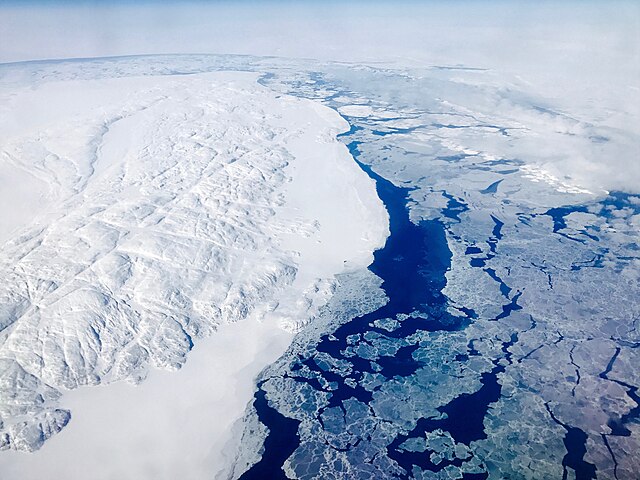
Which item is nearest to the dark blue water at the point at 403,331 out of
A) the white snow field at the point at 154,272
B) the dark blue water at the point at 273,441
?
the dark blue water at the point at 273,441

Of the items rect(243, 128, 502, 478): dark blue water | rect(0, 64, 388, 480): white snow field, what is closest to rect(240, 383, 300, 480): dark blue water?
rect(243, 128, 502, 478): dark blue water

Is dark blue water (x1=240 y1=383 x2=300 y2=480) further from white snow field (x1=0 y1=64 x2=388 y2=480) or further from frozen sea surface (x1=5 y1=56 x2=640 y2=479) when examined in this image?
white snow field (x1=0 y1=64 x2=388 y2=480)

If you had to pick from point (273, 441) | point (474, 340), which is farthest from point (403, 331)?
point (273, 441)

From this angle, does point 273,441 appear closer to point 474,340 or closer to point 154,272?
Answer: point 474,340

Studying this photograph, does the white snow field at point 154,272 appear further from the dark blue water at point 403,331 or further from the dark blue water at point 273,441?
the dark blue water at point 403,331

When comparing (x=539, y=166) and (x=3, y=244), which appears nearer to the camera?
(x=3, y=244)

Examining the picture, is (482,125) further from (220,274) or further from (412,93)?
(220,274)

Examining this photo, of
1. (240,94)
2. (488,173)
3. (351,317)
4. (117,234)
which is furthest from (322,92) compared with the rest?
(351,317)
